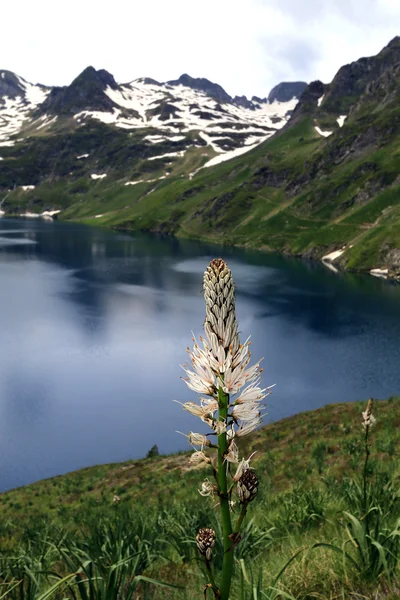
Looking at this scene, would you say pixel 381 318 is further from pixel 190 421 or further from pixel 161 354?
pixel 190 421

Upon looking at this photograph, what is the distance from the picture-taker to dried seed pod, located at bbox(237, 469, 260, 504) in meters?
2.75

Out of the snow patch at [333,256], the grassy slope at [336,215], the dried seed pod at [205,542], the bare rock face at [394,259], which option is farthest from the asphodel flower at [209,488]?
the snow patch at [333,256]

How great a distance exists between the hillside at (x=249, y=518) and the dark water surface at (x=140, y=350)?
779cm

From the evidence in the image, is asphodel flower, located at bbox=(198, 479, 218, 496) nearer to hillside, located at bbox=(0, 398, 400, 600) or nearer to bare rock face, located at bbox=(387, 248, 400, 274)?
hillside, located at bbox=(0, 398, 400, 600)

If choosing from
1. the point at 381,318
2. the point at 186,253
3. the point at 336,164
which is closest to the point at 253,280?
the point at 381,318

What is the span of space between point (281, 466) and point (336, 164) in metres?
188

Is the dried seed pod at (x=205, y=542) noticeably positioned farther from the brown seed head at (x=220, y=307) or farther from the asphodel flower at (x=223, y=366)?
the brown seed head at (x=220, y=307)

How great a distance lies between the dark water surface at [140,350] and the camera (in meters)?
44.9

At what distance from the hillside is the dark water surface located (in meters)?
7.79

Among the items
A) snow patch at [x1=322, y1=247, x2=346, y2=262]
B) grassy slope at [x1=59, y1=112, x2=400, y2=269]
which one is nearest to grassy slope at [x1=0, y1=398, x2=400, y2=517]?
grassy slope at [x1=59, y1=112, x2=400, y2=269]

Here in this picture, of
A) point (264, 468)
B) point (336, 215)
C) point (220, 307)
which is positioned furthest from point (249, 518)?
point (336, 215)

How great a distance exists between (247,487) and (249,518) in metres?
7.70

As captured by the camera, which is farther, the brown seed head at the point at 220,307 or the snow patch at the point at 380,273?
the snow patch at the point at 380,273

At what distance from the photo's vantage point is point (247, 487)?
279cm
